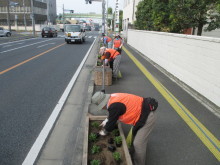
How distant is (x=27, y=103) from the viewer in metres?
5.85

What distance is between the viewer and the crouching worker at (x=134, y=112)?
3.09 m

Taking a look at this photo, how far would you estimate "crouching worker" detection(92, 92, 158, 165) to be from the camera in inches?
121

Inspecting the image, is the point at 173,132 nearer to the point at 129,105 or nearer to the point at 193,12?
the point at 129,105

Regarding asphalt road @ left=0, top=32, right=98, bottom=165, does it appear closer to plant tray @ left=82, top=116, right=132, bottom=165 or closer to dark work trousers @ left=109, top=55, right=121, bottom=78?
plant tray @ left=82, top=116, right=132, bottom=165

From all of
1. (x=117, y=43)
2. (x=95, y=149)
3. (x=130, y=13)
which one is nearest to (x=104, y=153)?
(x=95, y=149)

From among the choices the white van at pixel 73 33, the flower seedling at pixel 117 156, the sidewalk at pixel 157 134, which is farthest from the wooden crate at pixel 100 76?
the white van at pixel 73 33

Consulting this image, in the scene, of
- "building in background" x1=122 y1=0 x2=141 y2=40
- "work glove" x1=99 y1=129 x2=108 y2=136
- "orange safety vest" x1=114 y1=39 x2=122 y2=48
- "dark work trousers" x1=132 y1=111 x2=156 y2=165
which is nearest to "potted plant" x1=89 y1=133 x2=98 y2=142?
"work glove" x1=99 y1=129 x2=108 y2=136

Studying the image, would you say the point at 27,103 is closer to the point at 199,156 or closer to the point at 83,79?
the point at 83,79

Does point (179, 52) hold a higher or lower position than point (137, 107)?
higher

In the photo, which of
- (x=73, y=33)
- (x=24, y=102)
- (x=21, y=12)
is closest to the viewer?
(x=24, y=102)

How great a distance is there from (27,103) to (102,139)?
3.07 meters

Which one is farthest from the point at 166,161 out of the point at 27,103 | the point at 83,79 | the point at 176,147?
the point at 83,79

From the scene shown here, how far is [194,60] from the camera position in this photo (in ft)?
23.2

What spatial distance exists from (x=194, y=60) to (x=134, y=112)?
4.79m
